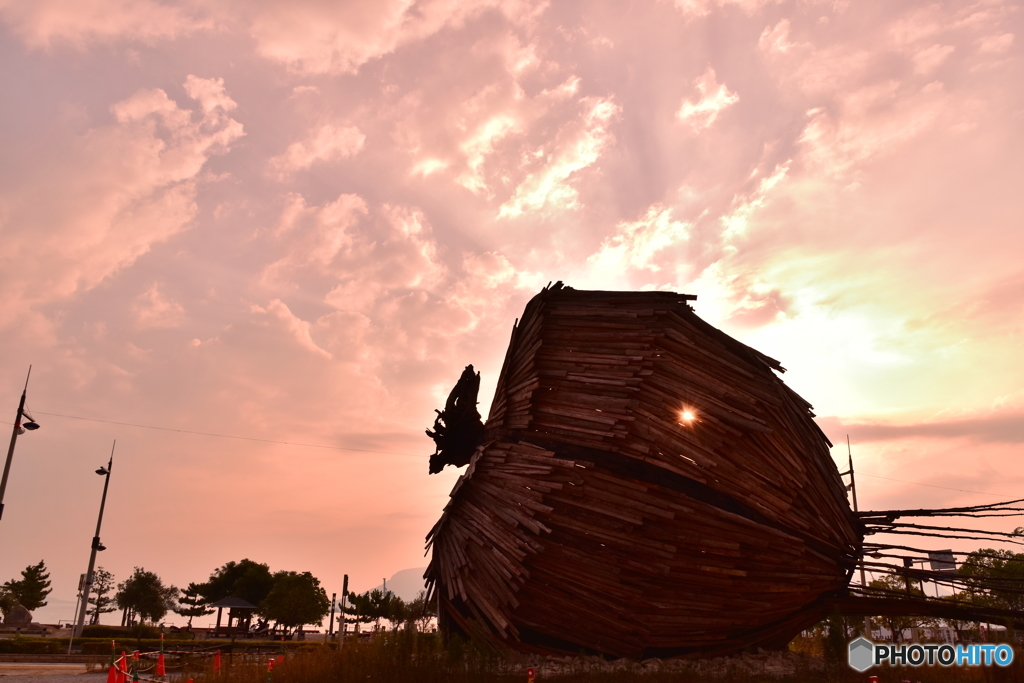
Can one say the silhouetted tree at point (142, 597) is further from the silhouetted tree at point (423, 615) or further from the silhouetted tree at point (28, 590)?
the silhouetted tree at point (423, 615)

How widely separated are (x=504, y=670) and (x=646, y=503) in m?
3.28

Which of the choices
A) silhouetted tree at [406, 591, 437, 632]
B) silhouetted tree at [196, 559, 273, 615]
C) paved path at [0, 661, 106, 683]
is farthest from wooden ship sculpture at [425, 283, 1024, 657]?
silhouetted tree at [196, 559, 273, 615]

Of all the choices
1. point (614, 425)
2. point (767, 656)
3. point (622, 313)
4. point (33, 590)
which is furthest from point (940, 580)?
point (33, 590)

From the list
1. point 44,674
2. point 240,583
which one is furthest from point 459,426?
point 240,583

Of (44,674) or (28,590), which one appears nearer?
(44,674)

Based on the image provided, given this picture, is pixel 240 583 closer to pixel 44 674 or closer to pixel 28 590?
pixel 28 590

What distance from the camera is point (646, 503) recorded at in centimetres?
928

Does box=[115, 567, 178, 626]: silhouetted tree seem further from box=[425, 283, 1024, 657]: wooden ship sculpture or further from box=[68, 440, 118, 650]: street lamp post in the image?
box=[425, 283, 1024, 657]: wooden ship sculpture

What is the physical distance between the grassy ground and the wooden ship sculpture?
296mm

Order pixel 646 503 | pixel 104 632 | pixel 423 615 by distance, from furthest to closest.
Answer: pixel 104 632
pixel 423 615
pixel 646 503

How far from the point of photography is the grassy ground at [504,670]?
9.23 meters

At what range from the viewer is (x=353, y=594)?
187 ft

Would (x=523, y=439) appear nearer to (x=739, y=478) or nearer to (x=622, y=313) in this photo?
(x=622, y=313)

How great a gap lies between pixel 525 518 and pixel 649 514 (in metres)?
1.80
